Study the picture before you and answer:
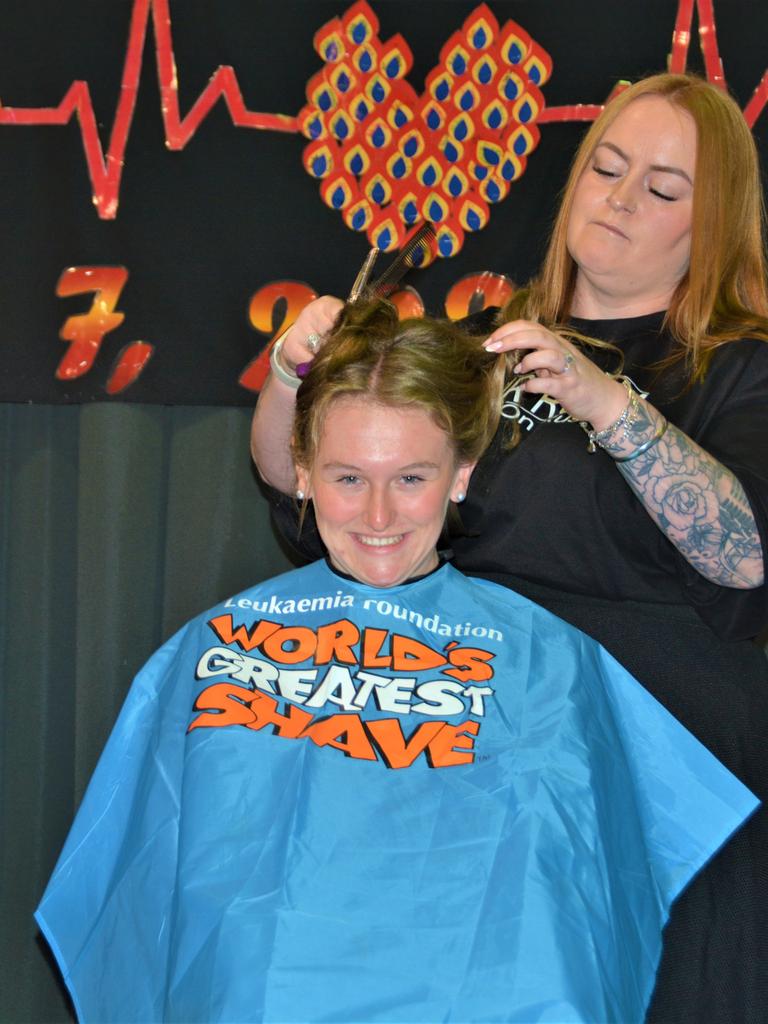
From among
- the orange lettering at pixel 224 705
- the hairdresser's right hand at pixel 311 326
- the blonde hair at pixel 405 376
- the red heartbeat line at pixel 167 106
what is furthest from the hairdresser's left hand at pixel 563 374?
the red heartbeat line at pixel 167 106

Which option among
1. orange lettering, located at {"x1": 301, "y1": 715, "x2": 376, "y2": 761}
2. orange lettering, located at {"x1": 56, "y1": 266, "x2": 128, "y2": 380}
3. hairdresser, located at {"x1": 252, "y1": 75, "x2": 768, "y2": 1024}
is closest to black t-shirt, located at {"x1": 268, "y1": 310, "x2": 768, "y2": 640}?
hairdresser, located at {"x1": 252, "y1": 75, "x2": 768, "y2": 1024}

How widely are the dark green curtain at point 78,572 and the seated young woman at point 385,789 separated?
676 millimetres

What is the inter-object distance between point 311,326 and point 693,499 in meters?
0.51

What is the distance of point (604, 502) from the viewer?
1.65 metres

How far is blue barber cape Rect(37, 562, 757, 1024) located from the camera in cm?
129

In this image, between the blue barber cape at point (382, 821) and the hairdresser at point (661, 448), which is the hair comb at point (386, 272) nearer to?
the hairdresser at point (661, 448)

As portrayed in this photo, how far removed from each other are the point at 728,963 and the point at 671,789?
0.20 m

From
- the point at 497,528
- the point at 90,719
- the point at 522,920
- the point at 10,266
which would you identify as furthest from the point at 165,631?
the point at 522,920

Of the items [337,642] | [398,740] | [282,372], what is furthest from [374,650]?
[282,372]

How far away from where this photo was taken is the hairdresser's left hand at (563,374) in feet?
4.66

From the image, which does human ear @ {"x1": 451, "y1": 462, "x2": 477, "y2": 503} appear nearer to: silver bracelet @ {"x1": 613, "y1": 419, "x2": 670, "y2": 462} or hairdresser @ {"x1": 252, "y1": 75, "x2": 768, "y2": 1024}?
hairdresser @ {"x1": 252, "y1": 75, "x2": 768, "y2": 1024}

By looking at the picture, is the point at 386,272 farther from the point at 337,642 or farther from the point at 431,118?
the point at 431,118

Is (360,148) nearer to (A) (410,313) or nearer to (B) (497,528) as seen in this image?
(A) (410,313)

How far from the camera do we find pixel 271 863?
137 cm
